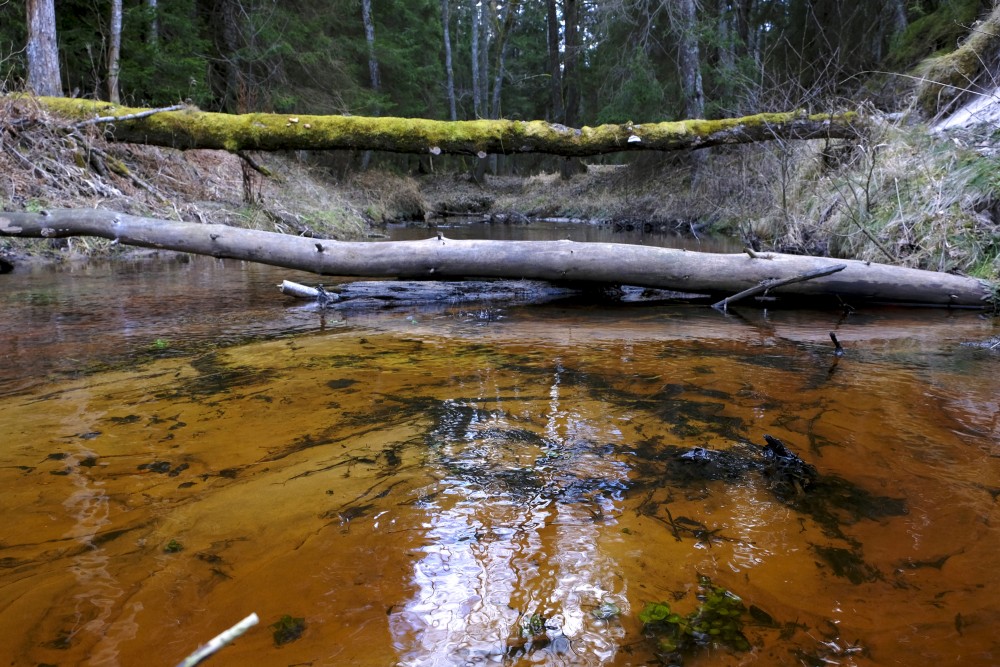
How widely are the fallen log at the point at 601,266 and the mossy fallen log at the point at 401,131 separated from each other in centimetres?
332

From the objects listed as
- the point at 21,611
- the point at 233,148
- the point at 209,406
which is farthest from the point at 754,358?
the point at 233,148

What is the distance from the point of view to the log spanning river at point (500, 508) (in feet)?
4.53

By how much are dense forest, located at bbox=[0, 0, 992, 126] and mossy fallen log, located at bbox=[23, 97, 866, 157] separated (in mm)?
482

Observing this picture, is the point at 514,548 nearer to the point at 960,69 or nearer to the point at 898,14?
the point at 960,69

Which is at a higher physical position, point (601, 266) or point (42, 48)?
point (42, 48)

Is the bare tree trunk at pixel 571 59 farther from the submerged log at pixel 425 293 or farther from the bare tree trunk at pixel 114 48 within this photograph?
the submerged log at pixel 425 293

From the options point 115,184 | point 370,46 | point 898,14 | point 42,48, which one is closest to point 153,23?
point 42,48

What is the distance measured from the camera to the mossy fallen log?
8641mm

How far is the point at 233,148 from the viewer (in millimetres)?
8820

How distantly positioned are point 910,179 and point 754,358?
4.36 m

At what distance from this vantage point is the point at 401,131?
8953 millimetres

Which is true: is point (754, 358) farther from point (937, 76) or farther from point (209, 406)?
point (937, 76)

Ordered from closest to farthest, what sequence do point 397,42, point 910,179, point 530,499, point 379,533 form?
point 379,533 < point 530,499 < point 910,179 < point 397,42

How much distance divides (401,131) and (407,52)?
47.0 ft
